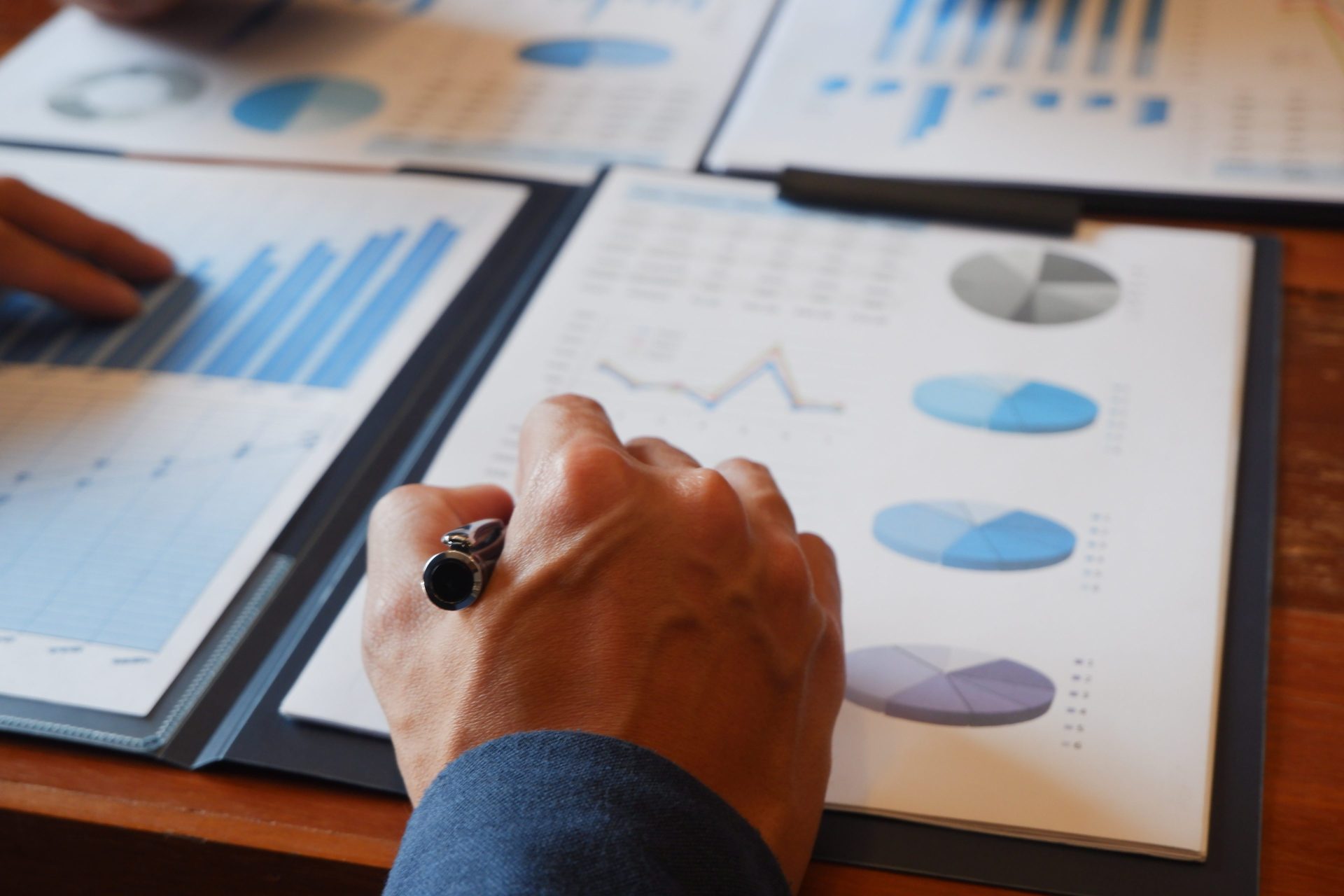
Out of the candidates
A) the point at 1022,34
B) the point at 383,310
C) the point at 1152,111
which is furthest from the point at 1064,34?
the point at 383,310

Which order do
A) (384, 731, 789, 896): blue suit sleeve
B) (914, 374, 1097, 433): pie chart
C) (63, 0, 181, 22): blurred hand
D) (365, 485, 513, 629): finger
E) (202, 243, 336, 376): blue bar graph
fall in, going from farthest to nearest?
(63, 0, 181, 22): blurred hand → (202, 243, 336, 376): blue bar graph → (914, 374, 1097, 433): pie chart → (365, 485, 513, 629): finger → (384, 731, 789, 896): blue suit sleeve

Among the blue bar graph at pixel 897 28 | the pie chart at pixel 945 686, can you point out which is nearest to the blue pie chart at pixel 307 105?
the blue bar graph at pixel 897 28

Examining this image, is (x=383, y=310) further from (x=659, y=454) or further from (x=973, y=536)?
(x=973, y=536)

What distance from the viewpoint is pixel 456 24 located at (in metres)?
1.01

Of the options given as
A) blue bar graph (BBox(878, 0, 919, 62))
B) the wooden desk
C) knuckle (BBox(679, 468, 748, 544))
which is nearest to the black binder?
the wooden desk

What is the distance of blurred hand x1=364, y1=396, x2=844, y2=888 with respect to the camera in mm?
403

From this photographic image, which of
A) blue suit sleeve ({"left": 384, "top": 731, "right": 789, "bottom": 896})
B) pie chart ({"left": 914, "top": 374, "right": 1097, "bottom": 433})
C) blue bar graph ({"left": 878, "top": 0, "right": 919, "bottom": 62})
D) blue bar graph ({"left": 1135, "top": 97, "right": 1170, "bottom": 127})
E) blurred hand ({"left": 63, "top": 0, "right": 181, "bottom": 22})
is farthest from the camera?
blurred hand ({"left": 63, "top": 0, "right": 181, "bottom": 22})

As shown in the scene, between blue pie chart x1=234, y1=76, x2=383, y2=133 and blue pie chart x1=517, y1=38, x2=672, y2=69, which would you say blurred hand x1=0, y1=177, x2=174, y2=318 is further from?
blue pie chart x1=517, y1=38, x2=672, y2=69

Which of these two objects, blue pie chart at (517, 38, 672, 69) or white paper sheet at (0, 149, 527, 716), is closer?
white paper sheet at (0, 149, 527, 716)

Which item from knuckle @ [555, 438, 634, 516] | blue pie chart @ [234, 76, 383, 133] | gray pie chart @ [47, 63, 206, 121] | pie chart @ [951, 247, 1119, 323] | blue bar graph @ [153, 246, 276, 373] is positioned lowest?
pie chart @ [951, 247, 1119, 323]

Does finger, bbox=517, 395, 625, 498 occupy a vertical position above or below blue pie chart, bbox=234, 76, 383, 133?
below

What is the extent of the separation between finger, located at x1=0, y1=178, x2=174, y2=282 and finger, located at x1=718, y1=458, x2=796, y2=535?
44cm

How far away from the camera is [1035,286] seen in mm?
667

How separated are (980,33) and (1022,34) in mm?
32
